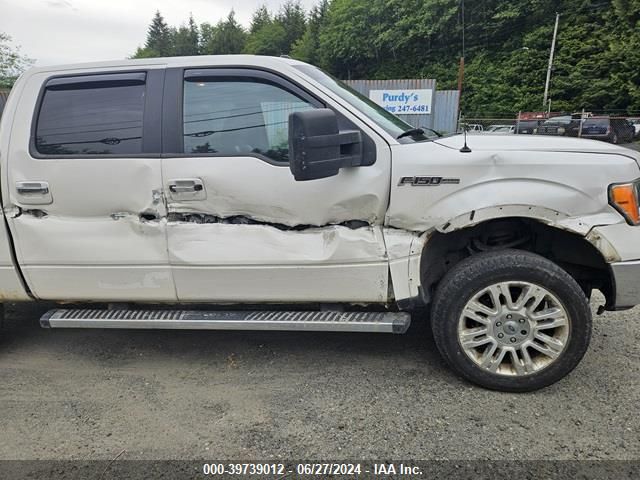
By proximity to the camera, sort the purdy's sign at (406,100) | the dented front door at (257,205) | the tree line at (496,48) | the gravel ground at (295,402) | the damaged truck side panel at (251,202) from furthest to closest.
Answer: the tree line at (496,48) → the purdy's sign at (406,100) → the dented front door at (257,205) → the damaged truck side panel at (251,202) → the gravel ground at (295,402)

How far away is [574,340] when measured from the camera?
262 cm

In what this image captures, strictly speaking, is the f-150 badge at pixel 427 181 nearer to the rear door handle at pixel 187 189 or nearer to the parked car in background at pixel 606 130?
the rear door handle at pixel 187 189

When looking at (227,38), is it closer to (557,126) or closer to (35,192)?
(557,126)

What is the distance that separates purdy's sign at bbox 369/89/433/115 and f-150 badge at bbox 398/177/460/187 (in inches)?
538

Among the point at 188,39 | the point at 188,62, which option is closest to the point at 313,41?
the point at 188,39

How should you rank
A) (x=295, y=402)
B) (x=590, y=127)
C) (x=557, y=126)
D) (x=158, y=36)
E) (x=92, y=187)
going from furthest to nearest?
(x=158, y=36)
(x=557, y=126)
(x=590, y=127)
(x=92, y=187)
(x=295, y=402)

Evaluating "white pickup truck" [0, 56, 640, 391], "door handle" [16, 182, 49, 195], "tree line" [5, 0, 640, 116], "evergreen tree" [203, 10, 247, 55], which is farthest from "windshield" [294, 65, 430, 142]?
"evergreen tree" [203, 10, 247, 55]

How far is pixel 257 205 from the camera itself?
2748 mm

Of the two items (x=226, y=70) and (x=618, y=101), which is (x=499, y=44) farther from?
(x=226, y=70)

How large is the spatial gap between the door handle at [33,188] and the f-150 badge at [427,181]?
221 cm

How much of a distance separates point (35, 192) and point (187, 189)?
997 mm

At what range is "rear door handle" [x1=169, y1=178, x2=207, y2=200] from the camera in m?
2.75

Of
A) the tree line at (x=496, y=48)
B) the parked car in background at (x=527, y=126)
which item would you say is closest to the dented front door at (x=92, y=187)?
the parked car in background at (x=527, y=126)

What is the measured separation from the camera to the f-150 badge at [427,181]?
2.59 metres
